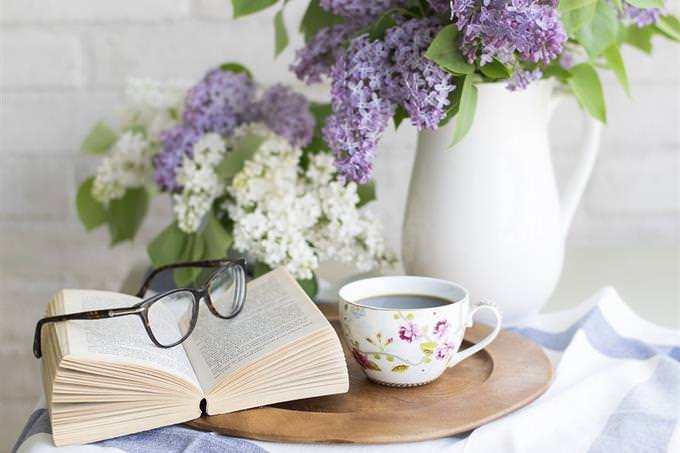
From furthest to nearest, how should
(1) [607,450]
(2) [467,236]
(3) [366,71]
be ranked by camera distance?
(2) [467,236] < (3) [366,71] < (1) [607,450]

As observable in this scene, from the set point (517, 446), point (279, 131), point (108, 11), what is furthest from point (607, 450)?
point (108, 11)

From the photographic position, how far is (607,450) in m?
0.62

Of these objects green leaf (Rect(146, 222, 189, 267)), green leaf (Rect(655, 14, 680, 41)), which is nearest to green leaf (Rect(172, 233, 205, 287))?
green leaf (Rect(146, 222, 189, 267))

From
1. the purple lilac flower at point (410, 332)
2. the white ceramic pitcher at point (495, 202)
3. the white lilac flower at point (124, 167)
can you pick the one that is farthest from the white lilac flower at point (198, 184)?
the purple lilac flower at point (410, 332)

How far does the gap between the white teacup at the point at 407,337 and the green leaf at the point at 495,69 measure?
18 centimetres

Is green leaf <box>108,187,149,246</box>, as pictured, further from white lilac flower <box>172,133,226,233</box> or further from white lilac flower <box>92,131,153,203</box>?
white lilac flower <box>172,133,226,233</box>

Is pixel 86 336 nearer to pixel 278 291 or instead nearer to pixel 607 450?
pixel 278 291

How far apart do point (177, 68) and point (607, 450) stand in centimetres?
94

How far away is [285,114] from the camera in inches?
37.6

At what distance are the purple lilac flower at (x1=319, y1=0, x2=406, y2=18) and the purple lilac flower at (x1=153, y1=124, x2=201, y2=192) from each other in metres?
0.25

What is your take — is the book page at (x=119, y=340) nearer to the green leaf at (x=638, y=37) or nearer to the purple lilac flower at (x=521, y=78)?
the purple lilac flower at (x=521, y=78)

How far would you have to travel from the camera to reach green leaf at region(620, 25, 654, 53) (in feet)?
3.01

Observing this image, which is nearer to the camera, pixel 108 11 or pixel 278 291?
pixel 278 291

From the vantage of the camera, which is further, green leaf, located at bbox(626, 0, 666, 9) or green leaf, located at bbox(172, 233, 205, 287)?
green leaf, located at bbox(172, 233, 205, 287)
